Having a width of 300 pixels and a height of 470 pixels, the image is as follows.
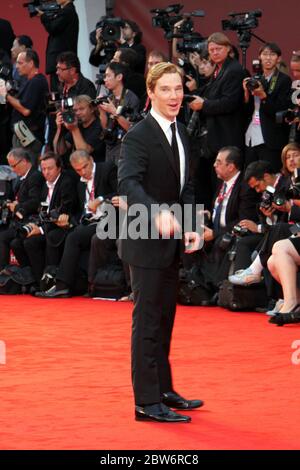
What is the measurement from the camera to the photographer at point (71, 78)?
11.0 metres

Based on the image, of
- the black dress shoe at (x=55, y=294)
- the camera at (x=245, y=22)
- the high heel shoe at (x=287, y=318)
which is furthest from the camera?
the black dress shoe at (x=55, y=294)

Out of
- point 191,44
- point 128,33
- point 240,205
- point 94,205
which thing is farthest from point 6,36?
point 240,205

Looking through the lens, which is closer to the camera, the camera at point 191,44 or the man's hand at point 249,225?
the man's hand at point 249,225

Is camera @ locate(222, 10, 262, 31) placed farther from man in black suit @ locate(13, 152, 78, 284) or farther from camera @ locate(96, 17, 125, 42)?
man in black suit @ locate(13, 152, 78, 284)

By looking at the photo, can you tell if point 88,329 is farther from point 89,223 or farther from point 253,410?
point 253,410

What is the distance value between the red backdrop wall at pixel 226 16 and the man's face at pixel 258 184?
7.92 ft

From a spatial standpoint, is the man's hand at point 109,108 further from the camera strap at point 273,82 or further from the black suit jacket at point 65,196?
the camera strap at point 273,82

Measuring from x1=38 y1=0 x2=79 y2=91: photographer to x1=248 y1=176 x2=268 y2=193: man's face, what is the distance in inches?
119

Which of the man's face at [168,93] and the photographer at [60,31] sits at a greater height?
the photographer at [60,31]

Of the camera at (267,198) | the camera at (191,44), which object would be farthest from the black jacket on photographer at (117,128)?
the camera at (267,198)

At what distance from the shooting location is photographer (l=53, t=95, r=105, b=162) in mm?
10797

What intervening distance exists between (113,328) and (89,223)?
224 cm

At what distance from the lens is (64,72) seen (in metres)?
11.1

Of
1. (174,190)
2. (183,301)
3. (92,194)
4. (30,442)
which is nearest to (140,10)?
(92,194)
